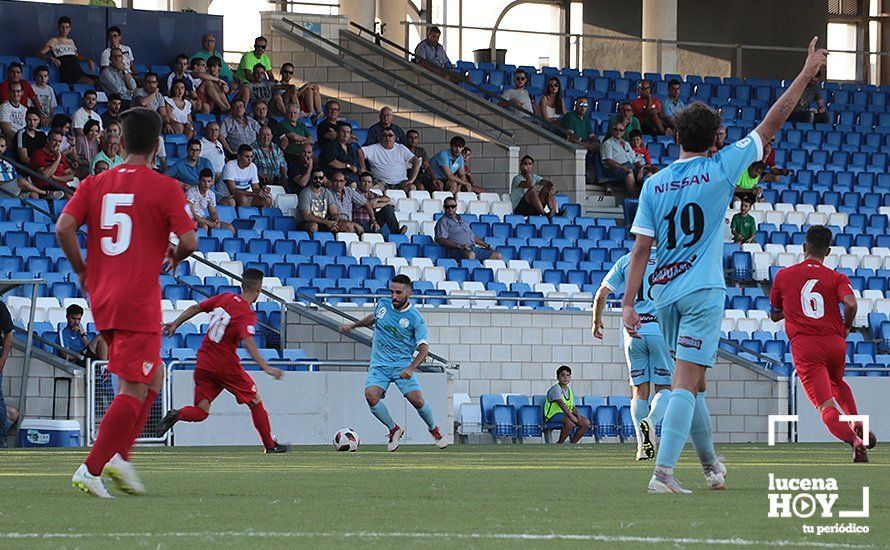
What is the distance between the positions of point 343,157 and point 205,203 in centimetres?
315

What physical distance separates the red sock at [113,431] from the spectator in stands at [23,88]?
16.7 meters

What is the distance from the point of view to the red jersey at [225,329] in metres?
14.8

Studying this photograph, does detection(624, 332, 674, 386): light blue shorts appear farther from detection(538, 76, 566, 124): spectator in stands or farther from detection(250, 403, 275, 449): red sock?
detection(538, 76, 566, 124): spectator in stands

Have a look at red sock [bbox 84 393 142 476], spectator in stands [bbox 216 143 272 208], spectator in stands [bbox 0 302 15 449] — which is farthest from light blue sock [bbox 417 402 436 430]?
red sock [bbox 84 393 142 476]

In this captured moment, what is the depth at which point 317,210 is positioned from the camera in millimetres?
24406

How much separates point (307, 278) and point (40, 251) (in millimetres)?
3690

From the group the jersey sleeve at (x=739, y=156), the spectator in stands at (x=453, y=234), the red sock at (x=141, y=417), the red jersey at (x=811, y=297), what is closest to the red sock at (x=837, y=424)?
the red jersey at (x=811, y=297)

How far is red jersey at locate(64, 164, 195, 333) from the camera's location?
8.31 m

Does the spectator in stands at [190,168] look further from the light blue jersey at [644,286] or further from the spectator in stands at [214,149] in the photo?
the light blue jersey at [644,286]

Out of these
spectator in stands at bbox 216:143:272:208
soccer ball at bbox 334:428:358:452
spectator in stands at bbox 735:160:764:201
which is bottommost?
soccer ball at bbox 334:428:358:452

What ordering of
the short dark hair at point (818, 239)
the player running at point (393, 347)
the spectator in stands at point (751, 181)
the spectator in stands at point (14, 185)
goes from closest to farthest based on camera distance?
the short dark hair at point (818, 239)
the player running at point (393, 347)
the spectator in stands at point (14, 185)
the spectator in stands at point (751, 181)

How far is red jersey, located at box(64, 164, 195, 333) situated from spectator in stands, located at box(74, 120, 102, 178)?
15285 millimetres

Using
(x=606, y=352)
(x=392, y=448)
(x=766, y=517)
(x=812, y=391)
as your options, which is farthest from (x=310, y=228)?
(x=766, y=517)

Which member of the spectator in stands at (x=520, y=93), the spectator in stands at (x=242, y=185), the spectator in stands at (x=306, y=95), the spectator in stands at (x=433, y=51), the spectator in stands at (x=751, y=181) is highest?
the spectator in stands at (x=433, y=51)
